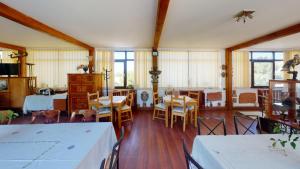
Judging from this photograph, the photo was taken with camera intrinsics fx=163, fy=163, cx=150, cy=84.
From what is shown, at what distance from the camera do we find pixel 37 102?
16.8ft

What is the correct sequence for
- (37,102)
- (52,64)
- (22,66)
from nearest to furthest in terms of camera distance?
(37,102), (22,66), (52,64)

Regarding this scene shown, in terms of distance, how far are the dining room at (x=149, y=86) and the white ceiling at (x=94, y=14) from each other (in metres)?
0.02

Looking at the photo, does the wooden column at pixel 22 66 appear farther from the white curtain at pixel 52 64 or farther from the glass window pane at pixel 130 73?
the glass window pane at pixel 130 73

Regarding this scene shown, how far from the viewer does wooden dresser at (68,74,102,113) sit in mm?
5184

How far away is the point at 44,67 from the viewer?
6.39m

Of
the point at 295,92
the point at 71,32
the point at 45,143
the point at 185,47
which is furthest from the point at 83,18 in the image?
the point at 295,92

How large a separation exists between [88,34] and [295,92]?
5037mm

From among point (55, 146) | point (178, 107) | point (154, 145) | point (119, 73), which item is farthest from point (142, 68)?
point (55, 146)

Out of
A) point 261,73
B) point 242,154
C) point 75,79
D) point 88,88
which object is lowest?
point 242,154

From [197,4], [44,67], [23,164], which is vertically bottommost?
[23,164]

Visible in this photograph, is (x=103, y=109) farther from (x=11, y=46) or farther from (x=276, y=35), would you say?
(x=276, y=35)

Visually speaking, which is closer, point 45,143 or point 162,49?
point 45,143

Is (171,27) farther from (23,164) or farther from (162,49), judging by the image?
(23,164)

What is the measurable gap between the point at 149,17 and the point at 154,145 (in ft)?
8.13
